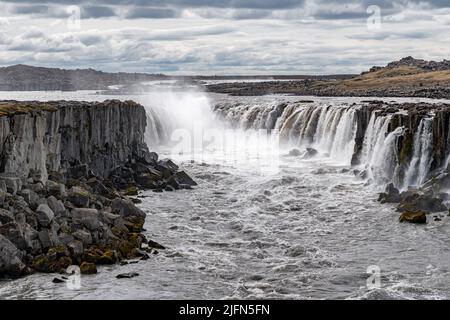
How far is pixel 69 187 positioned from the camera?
41.6m

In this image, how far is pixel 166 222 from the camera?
3997 centimetres

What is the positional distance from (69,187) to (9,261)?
542 inches

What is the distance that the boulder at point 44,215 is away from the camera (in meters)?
31.6

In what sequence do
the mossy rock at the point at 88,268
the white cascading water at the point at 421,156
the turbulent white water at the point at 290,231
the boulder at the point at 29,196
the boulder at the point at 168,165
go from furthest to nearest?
1. the boulder at the point at 168,165
2. the white cascading water at the point at 421,156
3. the boulder at the point at 29,196
4. the mossy rock at the point at 88,268
5. the turbulent white water at the point at 290,231

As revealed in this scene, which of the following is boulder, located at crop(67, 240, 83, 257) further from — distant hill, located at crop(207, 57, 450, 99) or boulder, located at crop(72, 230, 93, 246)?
distant hill, located at crop(207, 57, 450, 99)

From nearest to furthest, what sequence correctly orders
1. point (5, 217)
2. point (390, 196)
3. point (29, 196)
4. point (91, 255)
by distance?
point (5, 217), point (91, 255), point (29, 196), point (390, 196)

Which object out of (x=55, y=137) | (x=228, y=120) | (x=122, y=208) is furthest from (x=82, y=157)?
(x=228, y=120)

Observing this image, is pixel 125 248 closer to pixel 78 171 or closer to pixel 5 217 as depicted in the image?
pixel 5 217

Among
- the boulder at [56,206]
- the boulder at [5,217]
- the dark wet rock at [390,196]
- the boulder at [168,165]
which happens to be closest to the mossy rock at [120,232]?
the boulder at [56,206]

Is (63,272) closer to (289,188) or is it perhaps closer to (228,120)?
(289,188)

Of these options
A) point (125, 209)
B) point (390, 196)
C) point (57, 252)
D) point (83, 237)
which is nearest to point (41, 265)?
point (57, 252)

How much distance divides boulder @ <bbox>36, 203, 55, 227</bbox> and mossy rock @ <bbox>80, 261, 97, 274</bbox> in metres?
3.39

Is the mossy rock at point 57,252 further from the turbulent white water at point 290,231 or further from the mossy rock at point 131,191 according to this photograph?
the mossy rock at point 131,191
